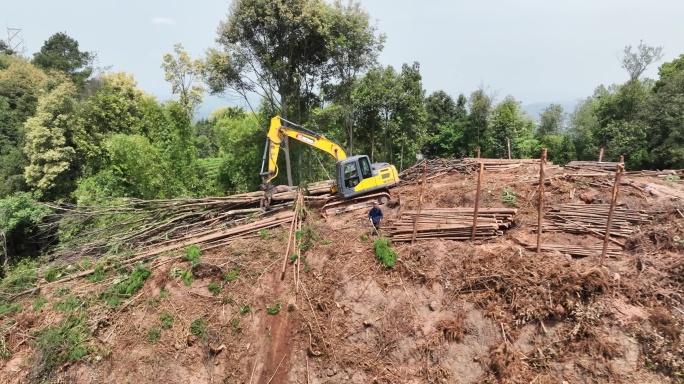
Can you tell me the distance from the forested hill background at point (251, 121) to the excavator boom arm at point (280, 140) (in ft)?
16.7

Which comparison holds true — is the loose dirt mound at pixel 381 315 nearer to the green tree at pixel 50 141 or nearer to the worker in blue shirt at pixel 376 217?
the worker in blue shirt at pixel 376 217

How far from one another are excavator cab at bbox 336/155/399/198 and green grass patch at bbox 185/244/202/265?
186 inches

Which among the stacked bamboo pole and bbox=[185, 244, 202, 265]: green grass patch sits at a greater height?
the stacked bamboo pole

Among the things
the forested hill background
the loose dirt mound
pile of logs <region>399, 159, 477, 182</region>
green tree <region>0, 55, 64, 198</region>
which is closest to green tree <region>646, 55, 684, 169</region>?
the forested hill background

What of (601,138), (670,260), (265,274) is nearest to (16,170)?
(265,274)

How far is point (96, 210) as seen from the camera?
12.8m

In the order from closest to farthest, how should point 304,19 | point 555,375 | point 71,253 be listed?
1. point 555,375
2. point 71,253
3. point 304,19

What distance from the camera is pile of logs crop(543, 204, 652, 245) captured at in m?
8.90

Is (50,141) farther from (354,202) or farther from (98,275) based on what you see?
(354,202)

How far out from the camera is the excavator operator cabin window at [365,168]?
40.7 feet

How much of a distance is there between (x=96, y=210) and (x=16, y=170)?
1262 centimetres

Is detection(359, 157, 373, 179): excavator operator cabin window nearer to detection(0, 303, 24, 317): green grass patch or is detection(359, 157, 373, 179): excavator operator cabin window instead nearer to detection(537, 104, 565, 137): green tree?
detection(0, 303, 24, 317): green grass patch

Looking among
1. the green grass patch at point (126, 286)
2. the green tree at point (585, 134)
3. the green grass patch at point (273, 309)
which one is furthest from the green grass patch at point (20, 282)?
the green tree at point (585, 134)

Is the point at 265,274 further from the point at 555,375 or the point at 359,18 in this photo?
the point at 359,18
